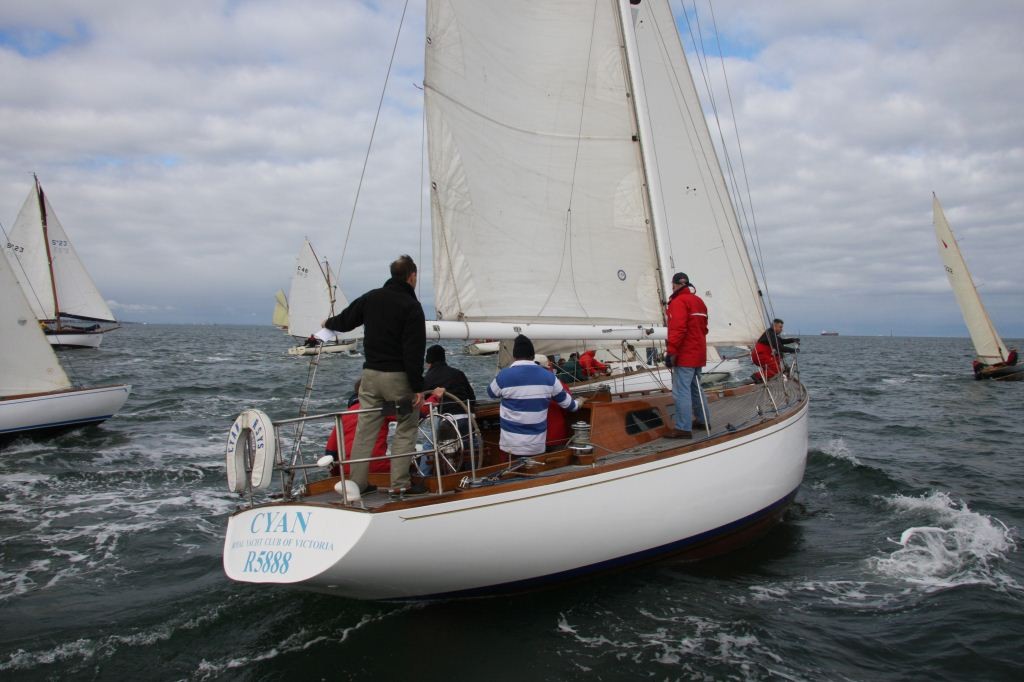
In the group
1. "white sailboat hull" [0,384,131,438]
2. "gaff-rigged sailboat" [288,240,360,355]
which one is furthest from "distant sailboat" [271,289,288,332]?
"white sailboat hull" [0,384,131,438]

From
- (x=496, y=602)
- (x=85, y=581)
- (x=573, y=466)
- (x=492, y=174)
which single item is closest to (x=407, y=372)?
(x=573, y=466)

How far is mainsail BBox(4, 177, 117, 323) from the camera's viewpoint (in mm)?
31812

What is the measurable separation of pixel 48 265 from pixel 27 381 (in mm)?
24843

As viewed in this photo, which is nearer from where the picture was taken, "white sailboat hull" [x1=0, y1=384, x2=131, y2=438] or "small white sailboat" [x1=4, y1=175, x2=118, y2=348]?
"white sailboat hull" [x1=0, y1=384, x2=131, y2=438]

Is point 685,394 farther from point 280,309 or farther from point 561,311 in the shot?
point 280,309

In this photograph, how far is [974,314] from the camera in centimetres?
2797

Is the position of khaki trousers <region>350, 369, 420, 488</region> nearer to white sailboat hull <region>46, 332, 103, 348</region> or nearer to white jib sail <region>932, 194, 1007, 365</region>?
white jib sail <region>932, 194, 1007, 365</region>

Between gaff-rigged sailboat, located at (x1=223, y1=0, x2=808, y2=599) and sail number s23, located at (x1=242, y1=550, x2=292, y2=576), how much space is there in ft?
0.05

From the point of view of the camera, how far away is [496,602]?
17.2 feet

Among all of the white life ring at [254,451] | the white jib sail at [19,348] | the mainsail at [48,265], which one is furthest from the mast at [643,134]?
the mainsail at [48,265]

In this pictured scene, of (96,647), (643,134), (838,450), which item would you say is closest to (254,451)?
(96,647)

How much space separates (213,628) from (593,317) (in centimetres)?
515

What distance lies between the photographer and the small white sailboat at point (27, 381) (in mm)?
12227

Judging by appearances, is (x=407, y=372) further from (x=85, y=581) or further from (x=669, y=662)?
(x=85, y=581)
